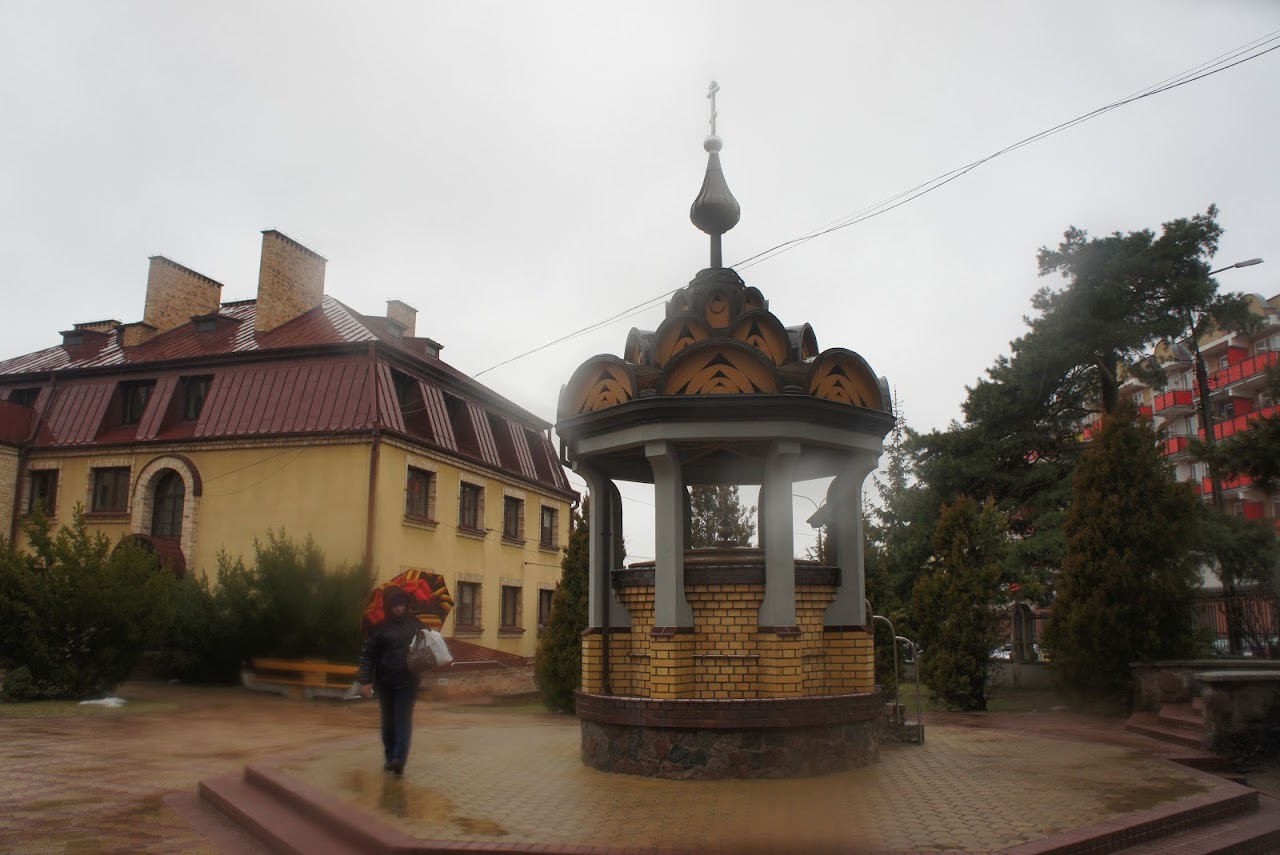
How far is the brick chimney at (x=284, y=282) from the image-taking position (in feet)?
85.3

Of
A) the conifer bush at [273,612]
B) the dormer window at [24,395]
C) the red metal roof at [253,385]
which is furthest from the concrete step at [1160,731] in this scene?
the dormer window at [24,395]

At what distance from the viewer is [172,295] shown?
2895cm

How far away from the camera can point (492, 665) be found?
23562mm

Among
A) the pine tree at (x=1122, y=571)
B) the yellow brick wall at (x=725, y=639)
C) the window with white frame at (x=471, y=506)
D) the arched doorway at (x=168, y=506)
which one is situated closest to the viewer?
the yellow brick wall at (x=725, y=639)

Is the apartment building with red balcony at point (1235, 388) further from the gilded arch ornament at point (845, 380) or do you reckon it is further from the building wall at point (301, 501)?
the gilded arch ornament at point (845, 380)

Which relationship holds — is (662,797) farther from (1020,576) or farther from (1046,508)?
(1046,508)

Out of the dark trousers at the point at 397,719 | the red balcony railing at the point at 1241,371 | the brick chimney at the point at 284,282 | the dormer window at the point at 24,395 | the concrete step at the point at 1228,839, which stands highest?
the red balcony railing at the point at 1241,371

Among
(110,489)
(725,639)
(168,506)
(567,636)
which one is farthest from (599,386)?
(110,489)

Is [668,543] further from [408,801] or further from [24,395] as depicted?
[24,395]

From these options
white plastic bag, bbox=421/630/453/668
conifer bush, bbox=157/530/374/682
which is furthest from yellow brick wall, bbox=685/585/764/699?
conifer bush, bbox=157/530/374/682

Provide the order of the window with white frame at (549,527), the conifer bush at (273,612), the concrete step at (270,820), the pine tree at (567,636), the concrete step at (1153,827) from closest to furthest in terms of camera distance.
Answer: the concrete step at (1153,827)
the concrete step at (270,820)
the pine tree at (567,636)
the conifer bush at (273,612)
the window with white frame at (549,527)

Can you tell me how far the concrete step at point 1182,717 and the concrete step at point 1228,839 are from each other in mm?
3205

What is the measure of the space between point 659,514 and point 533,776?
8.34 ft

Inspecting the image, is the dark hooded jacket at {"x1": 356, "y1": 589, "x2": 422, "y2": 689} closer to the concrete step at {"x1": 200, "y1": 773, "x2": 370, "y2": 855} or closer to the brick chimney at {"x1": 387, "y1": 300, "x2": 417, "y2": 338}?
the concrete step at {"x1": 200, "y1": 773, "x2": 370, "y2": 855}
